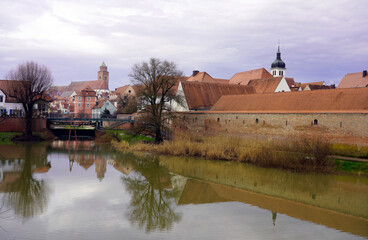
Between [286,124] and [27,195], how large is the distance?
56.8ft

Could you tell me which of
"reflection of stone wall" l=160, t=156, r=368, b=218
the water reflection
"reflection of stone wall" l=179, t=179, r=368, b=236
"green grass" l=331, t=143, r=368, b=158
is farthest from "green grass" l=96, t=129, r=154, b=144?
"reflection of stone wall" l=179, t=179, r=368, b=236

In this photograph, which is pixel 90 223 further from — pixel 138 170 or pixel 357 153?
pixel 357 153

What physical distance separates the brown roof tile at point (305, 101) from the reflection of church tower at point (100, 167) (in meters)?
13.1

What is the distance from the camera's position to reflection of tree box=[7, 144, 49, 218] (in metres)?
10.2

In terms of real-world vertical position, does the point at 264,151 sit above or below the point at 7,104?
below

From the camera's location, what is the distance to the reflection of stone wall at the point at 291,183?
12.0 meters

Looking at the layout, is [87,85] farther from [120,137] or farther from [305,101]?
[305,101]

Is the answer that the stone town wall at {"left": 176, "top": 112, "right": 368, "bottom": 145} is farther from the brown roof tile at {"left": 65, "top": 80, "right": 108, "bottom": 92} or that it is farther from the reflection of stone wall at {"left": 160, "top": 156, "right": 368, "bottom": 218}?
the brown roof tile at {"left": 65, "top": 80, "right": 108, "bottom": 92}

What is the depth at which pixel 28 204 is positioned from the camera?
10852mm

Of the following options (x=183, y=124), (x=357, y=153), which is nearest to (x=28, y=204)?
(x=357, y=153)

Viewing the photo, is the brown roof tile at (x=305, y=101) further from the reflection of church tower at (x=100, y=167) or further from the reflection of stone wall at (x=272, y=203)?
the reflection of church tower at (x=100, y=167)

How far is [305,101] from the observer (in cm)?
2503

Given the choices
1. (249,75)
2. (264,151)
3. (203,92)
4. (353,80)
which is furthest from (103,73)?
(264,151)

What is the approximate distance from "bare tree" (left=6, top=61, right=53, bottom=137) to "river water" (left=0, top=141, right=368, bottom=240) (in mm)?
13191
